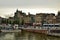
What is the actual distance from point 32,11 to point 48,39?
0.45m

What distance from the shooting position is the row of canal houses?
1756mm

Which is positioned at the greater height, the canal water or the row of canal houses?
the row of canal houses

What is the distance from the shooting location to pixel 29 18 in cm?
179

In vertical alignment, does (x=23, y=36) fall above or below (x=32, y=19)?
below

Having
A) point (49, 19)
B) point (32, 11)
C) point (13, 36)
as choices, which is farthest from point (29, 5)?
point (13, 36)

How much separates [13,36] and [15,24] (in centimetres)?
17

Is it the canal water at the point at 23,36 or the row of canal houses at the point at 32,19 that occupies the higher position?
the row of canal houses at the point at 32,19

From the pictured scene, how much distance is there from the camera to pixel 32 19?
1.78 m

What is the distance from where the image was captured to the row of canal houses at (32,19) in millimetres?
1756

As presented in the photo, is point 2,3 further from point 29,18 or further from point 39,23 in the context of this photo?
point 39,23

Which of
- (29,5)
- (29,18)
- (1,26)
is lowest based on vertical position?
(1,26)

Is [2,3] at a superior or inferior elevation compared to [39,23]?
superior

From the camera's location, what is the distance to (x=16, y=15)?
1801 millimetres

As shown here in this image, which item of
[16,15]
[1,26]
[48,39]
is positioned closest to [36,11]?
[16,15]
